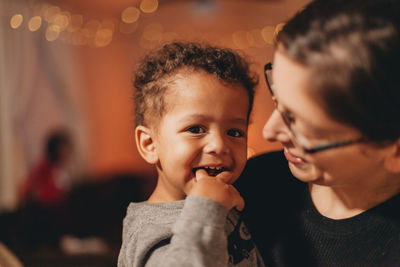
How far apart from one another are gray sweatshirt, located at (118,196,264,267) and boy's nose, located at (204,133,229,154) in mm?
164

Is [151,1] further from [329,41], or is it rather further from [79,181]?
[329,41]

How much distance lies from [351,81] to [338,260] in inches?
18.3

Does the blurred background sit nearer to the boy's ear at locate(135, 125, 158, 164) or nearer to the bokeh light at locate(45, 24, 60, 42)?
the bokeh light at locate(45, 24, 60, 42)

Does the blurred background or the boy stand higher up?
the blurred background

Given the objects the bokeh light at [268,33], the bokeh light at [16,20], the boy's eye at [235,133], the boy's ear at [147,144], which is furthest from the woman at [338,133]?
the bokeh light at [268,33]

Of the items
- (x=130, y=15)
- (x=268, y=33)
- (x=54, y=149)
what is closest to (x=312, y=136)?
(x=54, y=149)

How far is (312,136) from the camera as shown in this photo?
89cm

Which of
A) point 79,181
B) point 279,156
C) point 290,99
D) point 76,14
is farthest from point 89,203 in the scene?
point 290,99

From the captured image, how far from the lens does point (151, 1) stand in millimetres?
5863

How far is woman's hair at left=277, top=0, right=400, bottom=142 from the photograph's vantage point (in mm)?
781

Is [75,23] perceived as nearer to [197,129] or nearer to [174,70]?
[174,70]

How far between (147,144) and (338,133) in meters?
0.61

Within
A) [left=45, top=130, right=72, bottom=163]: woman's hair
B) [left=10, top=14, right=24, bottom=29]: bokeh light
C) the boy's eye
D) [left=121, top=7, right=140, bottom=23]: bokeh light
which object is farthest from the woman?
[left=121, top=7, right=140, bottom=23]: bokeh light

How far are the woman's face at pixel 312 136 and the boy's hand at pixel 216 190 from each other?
176 millimetres
